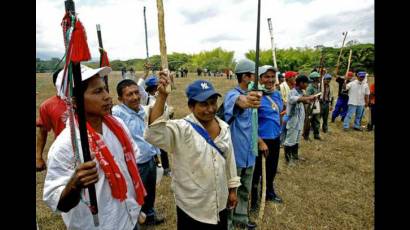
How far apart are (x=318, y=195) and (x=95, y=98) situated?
4.42m

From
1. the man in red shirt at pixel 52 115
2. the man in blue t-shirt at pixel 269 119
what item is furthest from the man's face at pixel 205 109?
the man in blue t-shirt at pixel 269 119

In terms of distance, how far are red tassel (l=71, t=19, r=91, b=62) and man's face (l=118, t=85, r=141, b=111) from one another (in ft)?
7.00

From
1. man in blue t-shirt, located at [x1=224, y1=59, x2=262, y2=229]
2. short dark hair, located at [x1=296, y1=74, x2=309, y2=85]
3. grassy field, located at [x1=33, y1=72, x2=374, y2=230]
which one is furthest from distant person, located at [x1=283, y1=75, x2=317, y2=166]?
man in blue t-shirt, located at [x1=224, y1=59, x2=262, y2=229]

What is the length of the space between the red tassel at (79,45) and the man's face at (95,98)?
481mm

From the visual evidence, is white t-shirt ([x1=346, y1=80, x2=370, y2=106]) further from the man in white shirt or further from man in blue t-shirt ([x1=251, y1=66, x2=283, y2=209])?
the man in white shirt

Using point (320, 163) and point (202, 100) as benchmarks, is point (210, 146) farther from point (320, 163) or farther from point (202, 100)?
point (320, 163)

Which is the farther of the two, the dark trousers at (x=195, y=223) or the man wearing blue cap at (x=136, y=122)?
the man wearing blue cap at (x=136, y=122)

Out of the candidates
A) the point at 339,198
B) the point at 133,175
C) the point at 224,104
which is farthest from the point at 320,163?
the point at 133,175

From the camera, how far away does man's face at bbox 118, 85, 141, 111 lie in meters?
3.42

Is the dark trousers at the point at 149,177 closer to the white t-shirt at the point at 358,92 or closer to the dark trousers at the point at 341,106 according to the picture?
the white t-shirt at the point at 358,92

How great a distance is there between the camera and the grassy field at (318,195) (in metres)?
4.02
